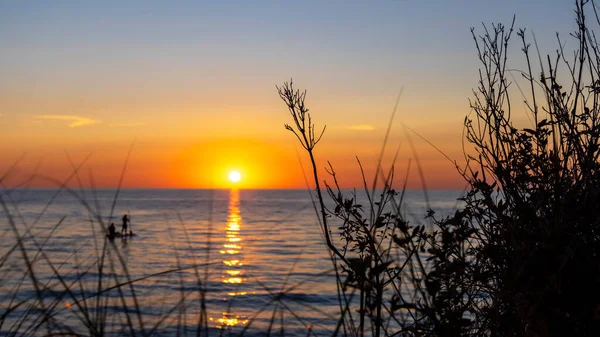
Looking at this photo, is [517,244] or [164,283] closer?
[517,244]

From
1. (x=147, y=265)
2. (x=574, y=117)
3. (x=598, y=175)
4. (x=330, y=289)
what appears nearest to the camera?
(x=598, y=175)

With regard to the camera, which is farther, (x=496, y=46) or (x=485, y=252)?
(x=496, y=46)

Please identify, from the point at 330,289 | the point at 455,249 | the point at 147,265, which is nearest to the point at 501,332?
the point at 455,249

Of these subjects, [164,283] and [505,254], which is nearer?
[505,254]

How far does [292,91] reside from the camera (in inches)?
124

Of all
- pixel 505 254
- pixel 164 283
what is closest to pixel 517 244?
pixel 505 254

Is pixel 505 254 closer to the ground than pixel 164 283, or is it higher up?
higher up

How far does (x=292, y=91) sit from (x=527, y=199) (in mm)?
1538

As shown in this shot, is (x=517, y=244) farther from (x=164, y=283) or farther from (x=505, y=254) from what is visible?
(x=164, y=283)

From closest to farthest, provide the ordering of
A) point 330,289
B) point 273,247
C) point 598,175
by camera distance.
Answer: point 598,175, point 330,289, point 273,247

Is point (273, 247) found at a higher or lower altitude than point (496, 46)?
lower

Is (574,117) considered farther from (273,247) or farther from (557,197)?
(273,247)

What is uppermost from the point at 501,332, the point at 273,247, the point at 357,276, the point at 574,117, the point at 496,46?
the point at 496,46

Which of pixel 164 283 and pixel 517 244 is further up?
pixel 517 244
